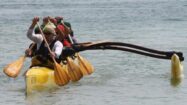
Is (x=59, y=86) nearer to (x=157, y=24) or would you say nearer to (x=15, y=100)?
(x=15, y=100)

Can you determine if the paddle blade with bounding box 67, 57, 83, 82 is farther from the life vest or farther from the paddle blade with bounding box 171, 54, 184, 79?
the paddle blade with bounding box 171, 54, 184, 79

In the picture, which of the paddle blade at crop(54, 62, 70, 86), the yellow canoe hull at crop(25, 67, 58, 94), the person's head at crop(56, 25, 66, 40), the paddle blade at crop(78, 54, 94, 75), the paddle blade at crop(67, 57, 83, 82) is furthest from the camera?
the paddle blade at crop(78, 54, 94, 75)

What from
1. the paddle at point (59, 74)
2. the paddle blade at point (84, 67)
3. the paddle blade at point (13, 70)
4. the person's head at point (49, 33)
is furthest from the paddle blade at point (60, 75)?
the paddle blade at point (84, 67)

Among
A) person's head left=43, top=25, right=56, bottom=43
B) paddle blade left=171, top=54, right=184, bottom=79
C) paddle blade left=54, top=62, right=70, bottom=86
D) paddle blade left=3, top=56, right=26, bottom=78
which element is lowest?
paddle blade left=3, top=56, right=26, bottom=78

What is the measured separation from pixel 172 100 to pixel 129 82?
260 centimetres

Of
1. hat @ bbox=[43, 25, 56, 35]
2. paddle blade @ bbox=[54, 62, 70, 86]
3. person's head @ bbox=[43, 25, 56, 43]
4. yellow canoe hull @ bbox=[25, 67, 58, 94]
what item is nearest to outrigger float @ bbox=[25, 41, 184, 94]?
yellow canoe hull @ bbox=[25, 67, 58, 94]

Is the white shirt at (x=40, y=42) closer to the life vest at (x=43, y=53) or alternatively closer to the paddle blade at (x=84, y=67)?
the life vest at (x=43, y=53)

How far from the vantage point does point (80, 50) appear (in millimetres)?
15281

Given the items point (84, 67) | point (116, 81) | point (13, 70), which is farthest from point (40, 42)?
point (116, 81)

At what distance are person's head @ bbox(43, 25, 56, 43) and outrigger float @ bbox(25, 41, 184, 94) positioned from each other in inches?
28.5

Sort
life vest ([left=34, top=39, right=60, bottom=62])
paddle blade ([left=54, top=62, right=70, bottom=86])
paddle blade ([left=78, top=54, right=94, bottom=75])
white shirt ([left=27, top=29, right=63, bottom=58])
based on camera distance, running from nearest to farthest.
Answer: paddle blade ([left=54, top=62, right=70, bottom=86]) < white shirt ([left=27, top=29, right=63, bottom=58]) < life vest ([left=34, top=39, right=60, bottom=62]) < paddle blade ([left=78, top=54, right=94, bottom=75])

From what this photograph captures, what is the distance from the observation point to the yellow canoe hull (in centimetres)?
1328

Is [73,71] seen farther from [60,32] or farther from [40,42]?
[60,32]

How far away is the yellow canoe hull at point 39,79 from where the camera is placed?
43.6 ft
